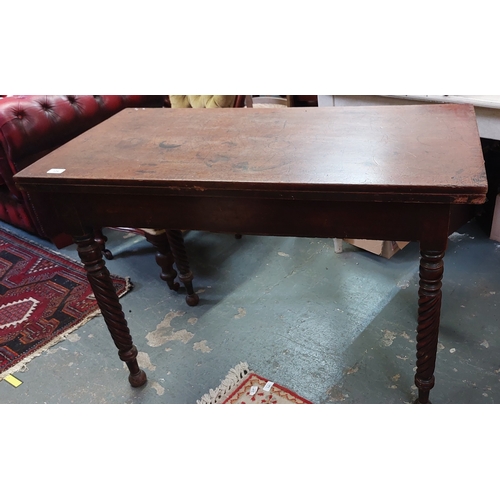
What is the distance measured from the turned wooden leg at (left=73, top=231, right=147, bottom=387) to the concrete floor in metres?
0.10

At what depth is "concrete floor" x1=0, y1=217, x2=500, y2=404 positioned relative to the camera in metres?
1.53

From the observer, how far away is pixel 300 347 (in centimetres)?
167

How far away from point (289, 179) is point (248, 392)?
0.80 meters

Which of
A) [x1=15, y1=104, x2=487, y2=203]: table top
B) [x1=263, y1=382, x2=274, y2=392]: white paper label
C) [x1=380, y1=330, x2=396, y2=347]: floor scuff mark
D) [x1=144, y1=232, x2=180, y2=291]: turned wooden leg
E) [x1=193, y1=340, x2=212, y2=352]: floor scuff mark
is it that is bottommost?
[x1=380, y1=330, x2=396, y2=347]: floor scuff mark

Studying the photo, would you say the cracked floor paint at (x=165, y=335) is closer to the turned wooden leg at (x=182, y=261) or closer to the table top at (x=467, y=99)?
the turned wooden leg at (x=182, y=261)

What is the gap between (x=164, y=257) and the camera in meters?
1.93

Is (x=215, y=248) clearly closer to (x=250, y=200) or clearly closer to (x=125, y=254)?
(x=125, y=254)

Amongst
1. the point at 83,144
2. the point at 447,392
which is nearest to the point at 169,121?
the point at 83,144

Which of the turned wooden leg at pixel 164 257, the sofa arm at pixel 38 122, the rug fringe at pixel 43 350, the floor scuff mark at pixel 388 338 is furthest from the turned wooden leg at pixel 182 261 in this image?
the sofa arm at pixel 38 122

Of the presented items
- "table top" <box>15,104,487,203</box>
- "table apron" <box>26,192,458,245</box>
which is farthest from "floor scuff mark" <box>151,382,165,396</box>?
"table top" <box>15,104,487,203</box>

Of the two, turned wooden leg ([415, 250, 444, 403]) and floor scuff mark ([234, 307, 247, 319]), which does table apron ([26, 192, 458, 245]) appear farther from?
floor scuff mark ([234, 307, 247, 319])

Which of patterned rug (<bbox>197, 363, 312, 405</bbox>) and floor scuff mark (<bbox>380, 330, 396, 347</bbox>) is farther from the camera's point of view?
floor scuff mark (<bbox>380, 330, 396, 347</bbox>)

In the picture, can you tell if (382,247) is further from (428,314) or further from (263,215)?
(263,215)

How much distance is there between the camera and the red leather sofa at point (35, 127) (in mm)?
2104
